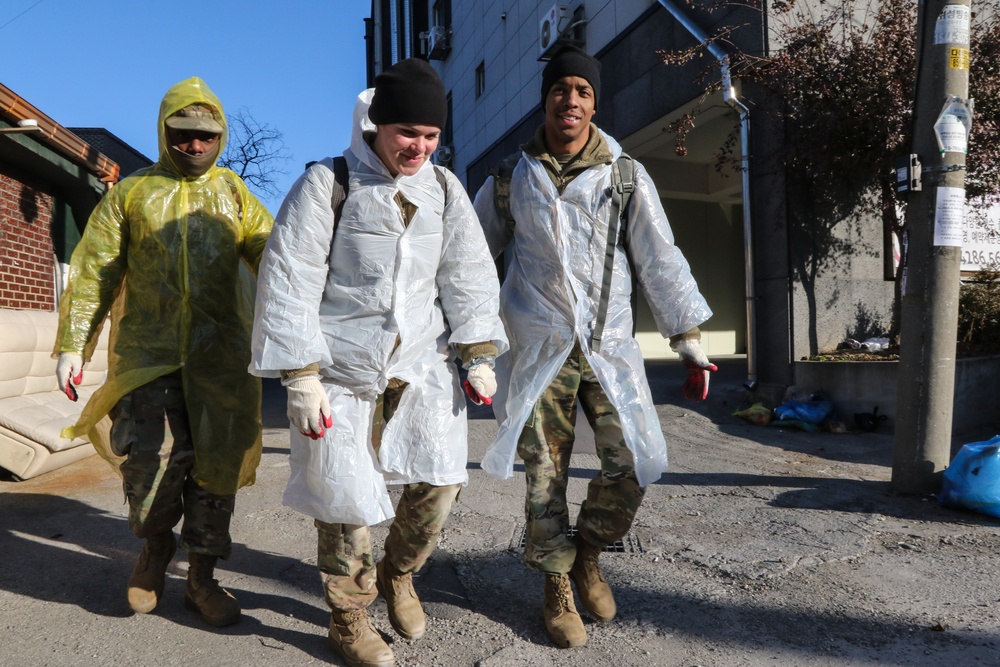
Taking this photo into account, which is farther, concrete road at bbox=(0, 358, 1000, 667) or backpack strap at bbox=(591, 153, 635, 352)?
backpack strap at bbox=(591, 153, 635, 352)

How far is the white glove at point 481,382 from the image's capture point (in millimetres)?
2535

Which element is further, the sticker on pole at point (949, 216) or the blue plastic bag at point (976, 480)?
the sticker on pole at point (949, 216)

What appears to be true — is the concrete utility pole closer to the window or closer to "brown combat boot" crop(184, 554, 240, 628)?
"brown combat boot" crop(184, 554, 240, 628)

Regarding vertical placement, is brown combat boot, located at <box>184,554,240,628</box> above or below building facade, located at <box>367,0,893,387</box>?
below

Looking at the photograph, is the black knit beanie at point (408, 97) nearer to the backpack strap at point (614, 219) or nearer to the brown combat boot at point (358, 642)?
the backpack strap at point (614, 219)

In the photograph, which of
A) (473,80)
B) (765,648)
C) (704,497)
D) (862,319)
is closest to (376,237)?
(765,648)

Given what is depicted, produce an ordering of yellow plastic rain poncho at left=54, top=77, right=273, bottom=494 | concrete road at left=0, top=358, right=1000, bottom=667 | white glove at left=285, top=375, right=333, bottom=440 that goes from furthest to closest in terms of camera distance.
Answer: yellow plastic rain poncho at left=54, top=77, right=273, bottom=494 → concrete road at left=0, top=358, right=1000, bottom=667 → white glove at left=285, top=375, right=333, bottom=440

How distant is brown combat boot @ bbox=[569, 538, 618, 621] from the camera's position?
2725mm

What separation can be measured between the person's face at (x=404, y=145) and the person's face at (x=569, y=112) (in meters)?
0.49

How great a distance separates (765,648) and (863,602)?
576 millimetres

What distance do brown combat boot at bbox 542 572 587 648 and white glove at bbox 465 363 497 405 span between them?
65 cm

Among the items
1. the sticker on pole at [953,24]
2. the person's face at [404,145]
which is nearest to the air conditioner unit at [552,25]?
the sticker on pole at [953,24]

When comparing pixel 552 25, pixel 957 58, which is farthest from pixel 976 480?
pixel 552 25

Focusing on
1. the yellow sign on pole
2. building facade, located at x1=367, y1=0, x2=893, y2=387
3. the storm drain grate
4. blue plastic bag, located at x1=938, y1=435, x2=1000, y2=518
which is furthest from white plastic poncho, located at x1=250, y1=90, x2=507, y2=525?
the yellow sign on pole
